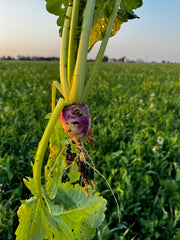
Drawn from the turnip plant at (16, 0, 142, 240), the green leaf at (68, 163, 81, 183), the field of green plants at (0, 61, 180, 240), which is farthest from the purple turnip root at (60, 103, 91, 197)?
the field of green plants at (0, 61, 180, 240)

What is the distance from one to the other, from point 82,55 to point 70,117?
0.18m

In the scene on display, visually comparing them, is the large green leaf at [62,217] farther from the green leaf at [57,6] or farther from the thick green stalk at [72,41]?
the green leaf at [57,6]

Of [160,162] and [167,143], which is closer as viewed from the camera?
[160,162]

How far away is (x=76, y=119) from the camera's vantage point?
2.08ft

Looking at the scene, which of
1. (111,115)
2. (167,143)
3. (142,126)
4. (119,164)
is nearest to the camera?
(119,164)

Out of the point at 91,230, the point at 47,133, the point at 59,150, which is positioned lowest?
the point at 91,230

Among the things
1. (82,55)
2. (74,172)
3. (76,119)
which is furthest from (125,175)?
(82,55)

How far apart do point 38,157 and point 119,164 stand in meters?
2.27

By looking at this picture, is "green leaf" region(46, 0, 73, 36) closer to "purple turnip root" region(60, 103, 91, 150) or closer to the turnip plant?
the turnip plant

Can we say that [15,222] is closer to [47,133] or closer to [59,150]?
[59,150]

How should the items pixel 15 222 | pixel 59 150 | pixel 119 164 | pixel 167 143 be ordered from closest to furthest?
pixel 59 150
pixel 15 222
pixel 119 164
pixel 167 143

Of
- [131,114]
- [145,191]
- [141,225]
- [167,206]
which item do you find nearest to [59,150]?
[141,225]

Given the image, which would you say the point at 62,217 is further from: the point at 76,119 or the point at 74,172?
the point at 76,119

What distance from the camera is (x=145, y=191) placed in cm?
228
